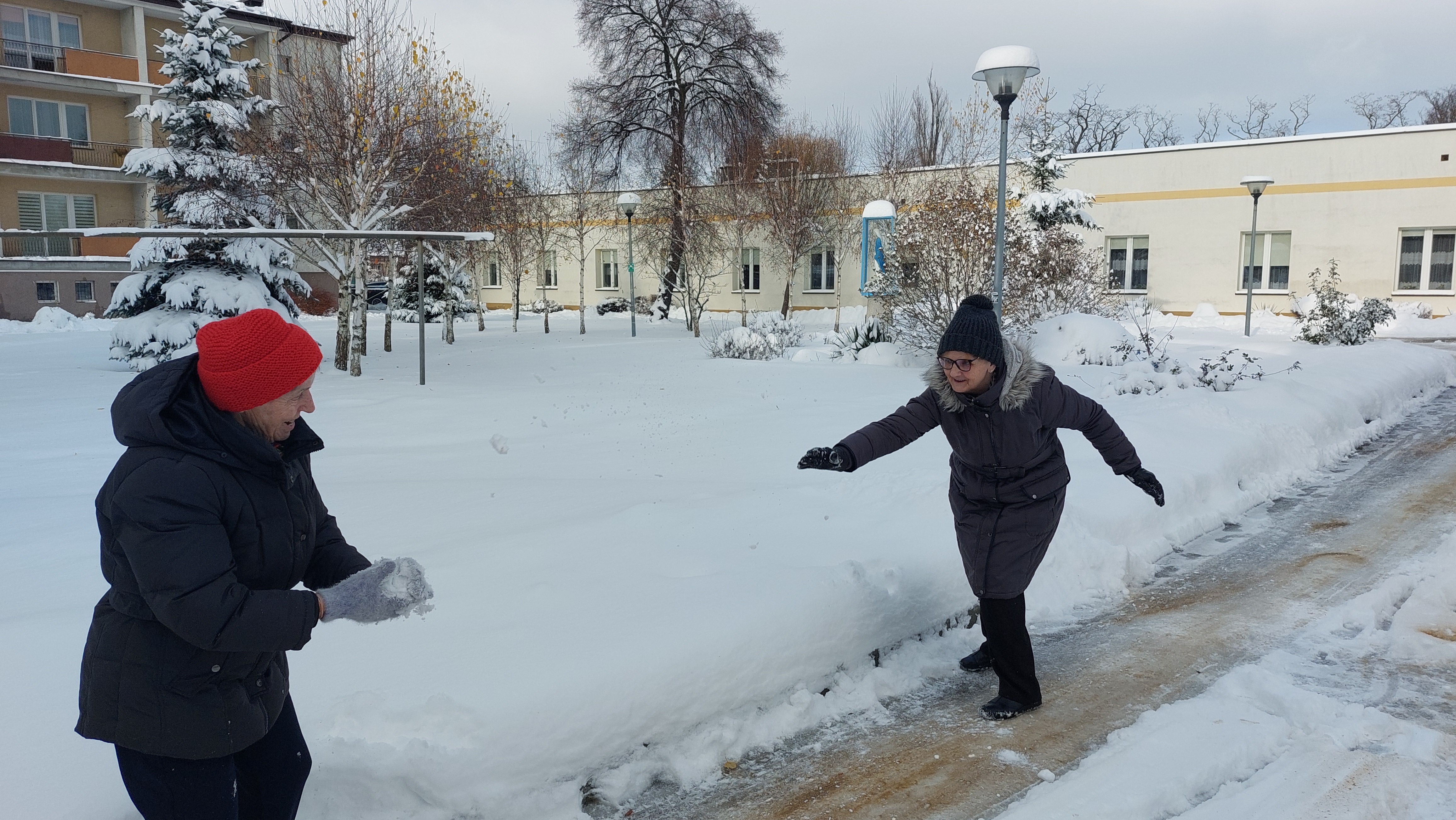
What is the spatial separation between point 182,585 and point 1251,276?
A: 22335 mm

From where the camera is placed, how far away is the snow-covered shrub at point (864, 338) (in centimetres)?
1683

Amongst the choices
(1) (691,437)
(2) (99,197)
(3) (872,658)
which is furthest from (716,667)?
(2) (99,197)

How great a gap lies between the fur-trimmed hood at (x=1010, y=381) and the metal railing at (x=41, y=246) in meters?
33.1

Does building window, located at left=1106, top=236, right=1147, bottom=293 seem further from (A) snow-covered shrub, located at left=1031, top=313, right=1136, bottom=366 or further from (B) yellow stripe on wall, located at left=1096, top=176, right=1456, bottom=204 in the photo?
(A) snow-covered shrub, located at left=1031, top=313, right=1136, bottom=366

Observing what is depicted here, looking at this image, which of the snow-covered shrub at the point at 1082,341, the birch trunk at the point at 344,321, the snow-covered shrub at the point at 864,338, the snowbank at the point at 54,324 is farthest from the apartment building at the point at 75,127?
the snow-covered shrub at the point at 1082,341

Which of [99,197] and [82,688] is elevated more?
[99,197]

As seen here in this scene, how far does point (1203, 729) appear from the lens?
3.56 m

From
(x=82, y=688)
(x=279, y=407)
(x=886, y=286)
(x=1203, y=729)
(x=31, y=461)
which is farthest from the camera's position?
(x=886, y=286)

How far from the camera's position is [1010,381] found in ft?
12.0

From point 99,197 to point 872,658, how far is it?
35569 millimetres

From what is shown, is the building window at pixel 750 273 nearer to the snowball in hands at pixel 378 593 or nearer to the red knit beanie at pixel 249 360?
the snowball in hands at pixel 378 593

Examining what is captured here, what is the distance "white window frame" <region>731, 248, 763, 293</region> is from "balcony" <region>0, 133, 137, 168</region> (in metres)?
21.2

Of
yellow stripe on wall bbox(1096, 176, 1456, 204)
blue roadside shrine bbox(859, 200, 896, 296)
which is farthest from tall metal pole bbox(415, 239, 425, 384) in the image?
yellow stripe on wall bbox(1096, 176, 1456, 204)

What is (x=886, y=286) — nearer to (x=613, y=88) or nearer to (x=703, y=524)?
(x=703, y=524)
